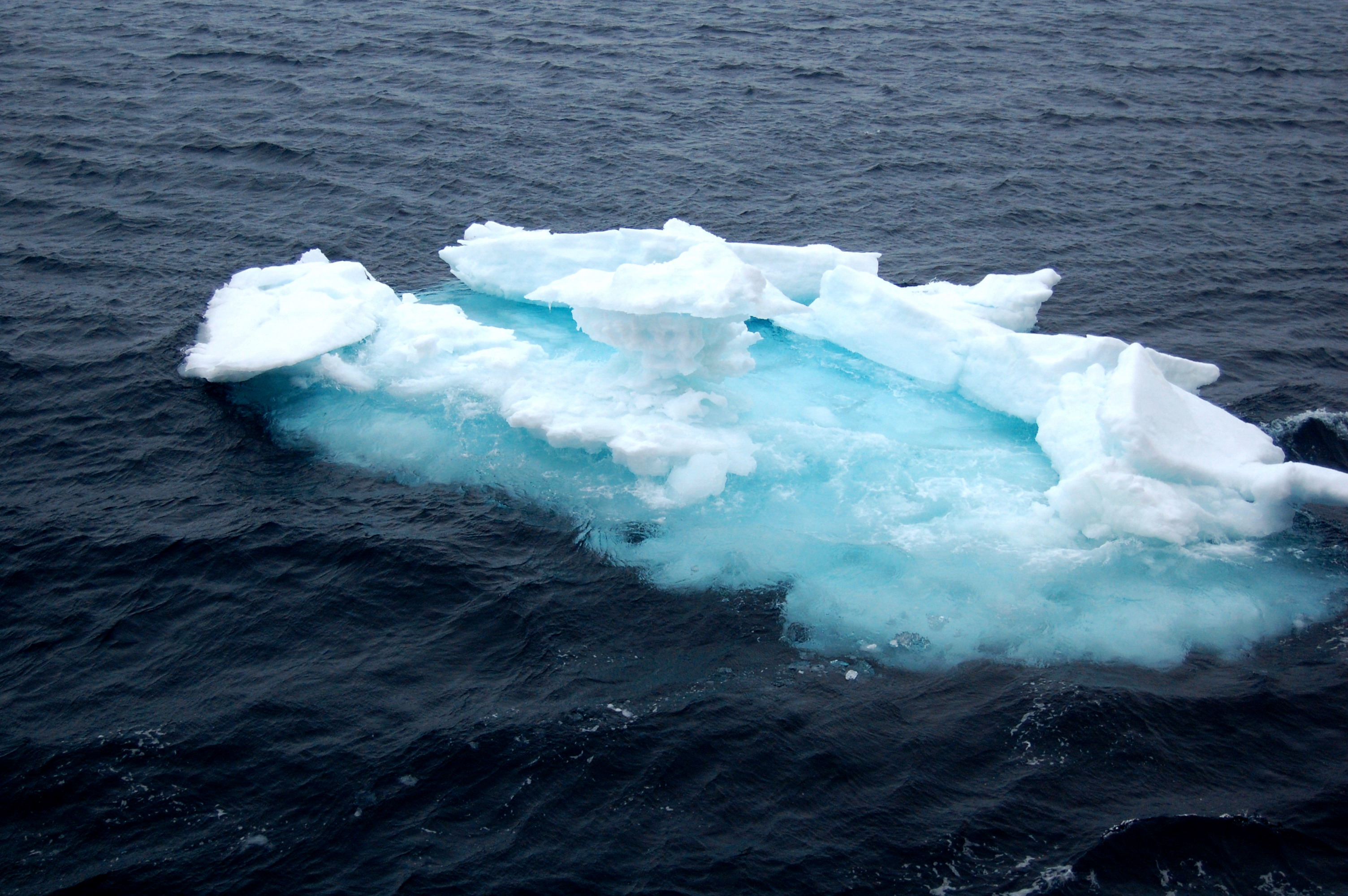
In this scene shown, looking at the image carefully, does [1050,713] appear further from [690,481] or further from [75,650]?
[75,650]

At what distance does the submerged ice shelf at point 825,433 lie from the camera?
13078 mm

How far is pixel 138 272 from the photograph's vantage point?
2005 centimetres

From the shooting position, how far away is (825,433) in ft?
52.5

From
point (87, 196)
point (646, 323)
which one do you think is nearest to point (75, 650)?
point (646, 323)

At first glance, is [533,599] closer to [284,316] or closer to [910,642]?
[910,642]

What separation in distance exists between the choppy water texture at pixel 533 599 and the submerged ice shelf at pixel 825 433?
0.70m

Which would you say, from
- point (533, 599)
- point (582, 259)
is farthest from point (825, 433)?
point (582, 259)

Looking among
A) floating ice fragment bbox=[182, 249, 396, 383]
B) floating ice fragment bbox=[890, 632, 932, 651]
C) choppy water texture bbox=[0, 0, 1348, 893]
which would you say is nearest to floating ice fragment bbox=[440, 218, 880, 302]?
floating ice fragment bbox=[182, 249, 396, 383]

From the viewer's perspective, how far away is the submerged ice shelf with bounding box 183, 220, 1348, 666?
1308 cm

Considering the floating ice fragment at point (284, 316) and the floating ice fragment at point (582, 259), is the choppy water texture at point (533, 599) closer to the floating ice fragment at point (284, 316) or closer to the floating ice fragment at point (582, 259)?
the floating ice fragment at point (284, 316)

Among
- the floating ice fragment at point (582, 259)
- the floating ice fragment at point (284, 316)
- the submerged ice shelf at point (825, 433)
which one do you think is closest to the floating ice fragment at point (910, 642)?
the submerged ice shelf at point (825, 433)

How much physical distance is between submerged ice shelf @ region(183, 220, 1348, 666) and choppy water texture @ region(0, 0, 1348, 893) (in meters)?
0.70

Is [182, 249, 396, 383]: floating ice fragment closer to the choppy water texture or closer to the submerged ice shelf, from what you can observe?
the submerged ice shelf

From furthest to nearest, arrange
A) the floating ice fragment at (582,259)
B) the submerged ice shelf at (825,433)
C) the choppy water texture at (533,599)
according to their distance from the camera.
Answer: the floating ice fragment at (582,259) → the submerged ice shelf at (825,433) → the choppy water texture at (533,599)
